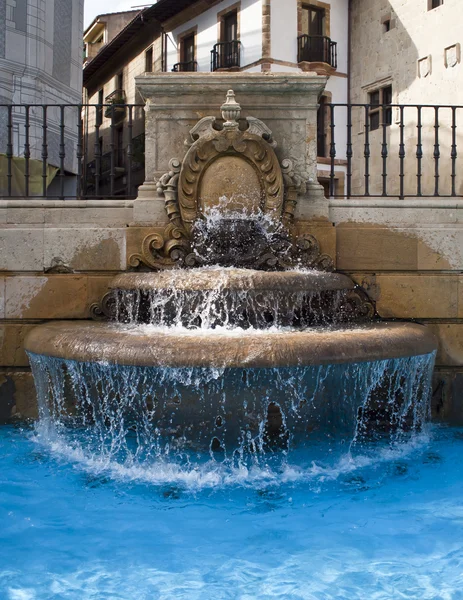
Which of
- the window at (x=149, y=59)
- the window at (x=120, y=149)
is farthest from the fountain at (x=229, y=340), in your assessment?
the window at (x=149, y=59)

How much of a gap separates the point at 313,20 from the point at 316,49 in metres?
1.25

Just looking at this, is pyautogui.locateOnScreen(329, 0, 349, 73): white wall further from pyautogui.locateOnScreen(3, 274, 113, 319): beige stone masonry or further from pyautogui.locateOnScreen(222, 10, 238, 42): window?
pyautogui.locateOnScreen(3, 274, 113, 319): beige stone masonry

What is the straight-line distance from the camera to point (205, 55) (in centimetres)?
2584

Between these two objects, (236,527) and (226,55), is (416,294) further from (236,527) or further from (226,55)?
(226,55)

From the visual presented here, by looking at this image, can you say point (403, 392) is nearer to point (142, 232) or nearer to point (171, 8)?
point (142, 232)

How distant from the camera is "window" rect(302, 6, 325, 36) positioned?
2414 centimetres

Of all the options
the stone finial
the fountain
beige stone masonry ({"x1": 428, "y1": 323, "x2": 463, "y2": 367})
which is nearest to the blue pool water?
the fountain

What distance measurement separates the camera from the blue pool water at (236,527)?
2902mm

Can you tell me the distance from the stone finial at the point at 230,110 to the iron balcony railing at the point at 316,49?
19593 millimetres

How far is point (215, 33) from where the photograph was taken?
2528cm

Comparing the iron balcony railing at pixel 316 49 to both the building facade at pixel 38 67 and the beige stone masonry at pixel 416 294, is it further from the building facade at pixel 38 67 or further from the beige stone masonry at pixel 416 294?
the beige stone masonry at pixel 416 294

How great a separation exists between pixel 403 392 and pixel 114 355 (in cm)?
226

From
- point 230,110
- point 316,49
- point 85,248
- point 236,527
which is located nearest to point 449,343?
point 230,110

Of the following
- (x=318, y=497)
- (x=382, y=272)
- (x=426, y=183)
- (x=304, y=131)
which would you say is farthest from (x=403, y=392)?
(x=426, y=183)
